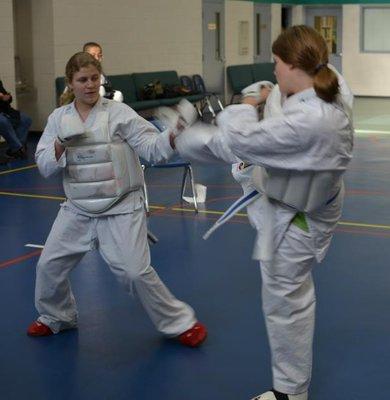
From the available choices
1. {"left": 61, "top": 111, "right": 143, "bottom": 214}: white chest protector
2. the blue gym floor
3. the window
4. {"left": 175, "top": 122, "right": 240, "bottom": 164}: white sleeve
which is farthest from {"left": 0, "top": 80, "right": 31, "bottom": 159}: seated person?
the window

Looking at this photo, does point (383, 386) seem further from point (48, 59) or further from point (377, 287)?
point (48, 59)

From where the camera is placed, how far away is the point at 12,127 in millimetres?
11055

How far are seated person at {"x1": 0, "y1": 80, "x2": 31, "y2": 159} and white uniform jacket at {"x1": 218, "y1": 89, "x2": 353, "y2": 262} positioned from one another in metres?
7.93

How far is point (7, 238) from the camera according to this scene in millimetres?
6773

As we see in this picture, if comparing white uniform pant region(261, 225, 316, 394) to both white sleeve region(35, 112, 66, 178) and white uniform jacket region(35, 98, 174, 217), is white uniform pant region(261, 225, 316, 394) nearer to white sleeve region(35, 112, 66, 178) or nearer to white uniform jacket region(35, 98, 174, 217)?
white uniform jacket region(35, 98, 174, 217)

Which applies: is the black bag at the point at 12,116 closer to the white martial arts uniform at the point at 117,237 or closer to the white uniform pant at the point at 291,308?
the white martial arts uniform at the point at 117,237

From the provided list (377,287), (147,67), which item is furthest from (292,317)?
(147,67)

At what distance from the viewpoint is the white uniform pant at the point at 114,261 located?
13.6 feet

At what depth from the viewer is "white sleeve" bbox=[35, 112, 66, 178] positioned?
4.18 metres

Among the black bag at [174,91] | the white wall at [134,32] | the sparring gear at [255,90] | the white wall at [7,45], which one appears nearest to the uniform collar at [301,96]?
the sparring gear at [255,90]

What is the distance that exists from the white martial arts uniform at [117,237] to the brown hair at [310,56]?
3.55 feet

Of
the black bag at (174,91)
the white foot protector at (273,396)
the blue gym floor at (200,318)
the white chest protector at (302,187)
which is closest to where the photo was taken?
the white chest protector at (302,187)

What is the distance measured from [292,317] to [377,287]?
81.4 inches

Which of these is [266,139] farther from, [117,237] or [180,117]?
[117,237]
